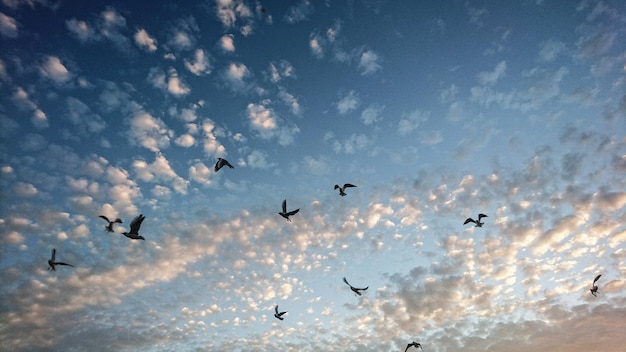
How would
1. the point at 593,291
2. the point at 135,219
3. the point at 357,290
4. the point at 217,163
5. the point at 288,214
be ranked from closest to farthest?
the point at 135,219 < the point at 217,163 < the point at 357,290 < the point at 288,214 < the point at 593,291

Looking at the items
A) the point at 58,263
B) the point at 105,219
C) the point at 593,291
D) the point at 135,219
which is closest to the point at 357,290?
the point at 135,219

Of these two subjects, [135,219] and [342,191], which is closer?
Answer: [135,219]

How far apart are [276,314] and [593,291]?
31296 millimetres

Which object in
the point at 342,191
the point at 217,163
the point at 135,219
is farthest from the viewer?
the point at 342,191

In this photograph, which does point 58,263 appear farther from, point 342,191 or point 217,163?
point 342,191

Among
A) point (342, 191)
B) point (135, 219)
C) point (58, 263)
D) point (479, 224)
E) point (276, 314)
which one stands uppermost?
point (342, 191)

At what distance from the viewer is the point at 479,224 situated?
31625 mm

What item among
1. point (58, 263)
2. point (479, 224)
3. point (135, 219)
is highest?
point (479, 224)

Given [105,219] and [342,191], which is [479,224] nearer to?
[342,191]

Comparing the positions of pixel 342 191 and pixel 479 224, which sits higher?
pixel 342 191

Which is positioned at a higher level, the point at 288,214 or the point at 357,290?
the point at 288,214

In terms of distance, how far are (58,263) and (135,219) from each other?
6.46 metres

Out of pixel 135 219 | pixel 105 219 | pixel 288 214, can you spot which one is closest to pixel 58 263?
pixel 105 219

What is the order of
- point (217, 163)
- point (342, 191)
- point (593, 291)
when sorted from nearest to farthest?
point (217, 163) → point (342, 191) → point (593, 291)
